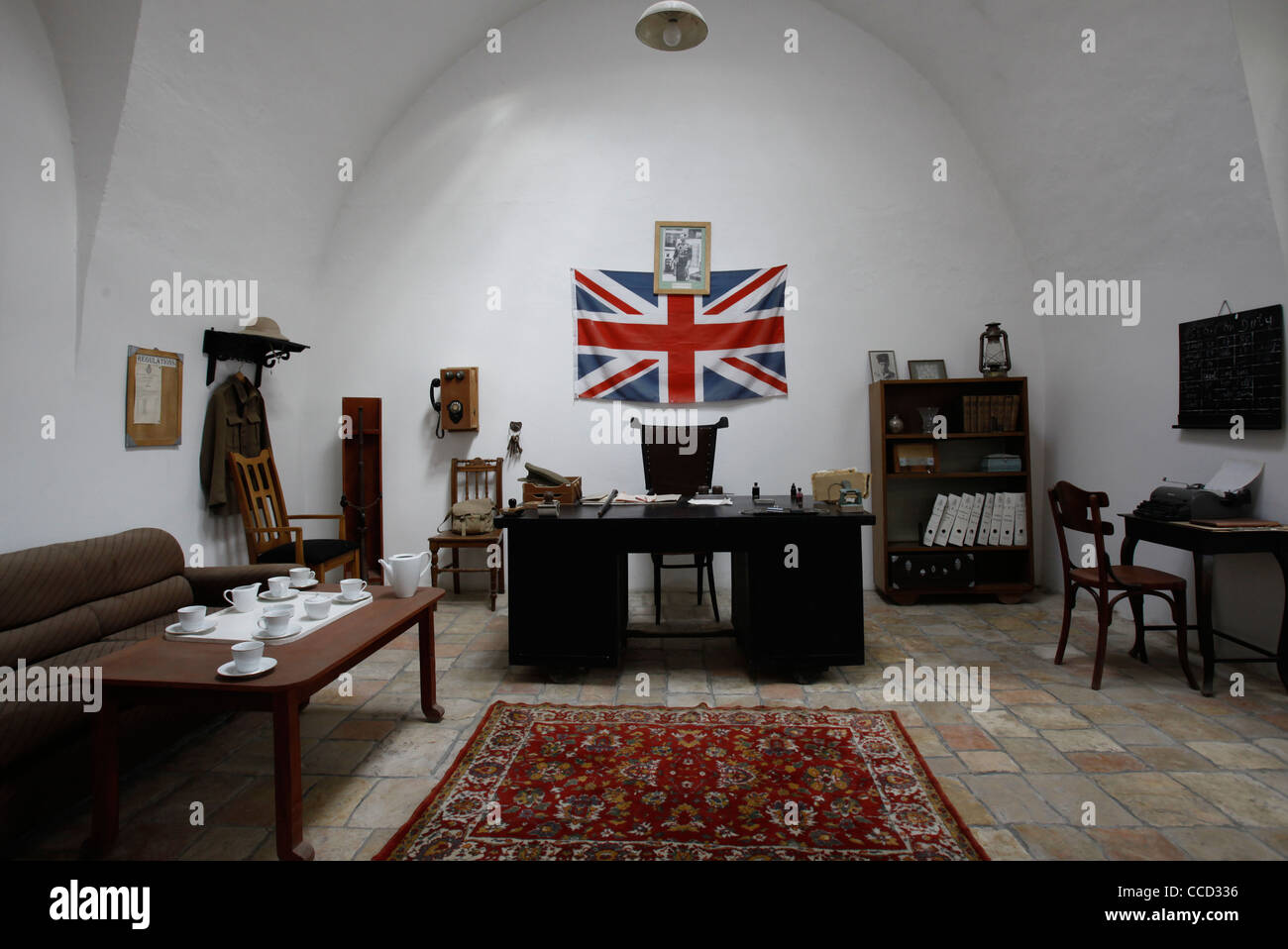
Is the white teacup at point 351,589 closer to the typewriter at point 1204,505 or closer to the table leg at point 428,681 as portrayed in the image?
the table leg at point 428,681

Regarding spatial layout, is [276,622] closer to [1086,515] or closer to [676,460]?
[676,460]

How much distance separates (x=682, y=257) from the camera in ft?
15.4

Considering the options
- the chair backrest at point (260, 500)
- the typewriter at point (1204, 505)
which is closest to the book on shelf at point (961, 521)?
the typewriter at point (1204, 505)

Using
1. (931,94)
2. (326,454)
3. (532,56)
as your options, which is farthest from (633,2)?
(326,454)

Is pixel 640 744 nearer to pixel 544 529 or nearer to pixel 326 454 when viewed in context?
pixel 544 529

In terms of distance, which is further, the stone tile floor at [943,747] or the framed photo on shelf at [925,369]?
the framed photo on shelf at [925,369]

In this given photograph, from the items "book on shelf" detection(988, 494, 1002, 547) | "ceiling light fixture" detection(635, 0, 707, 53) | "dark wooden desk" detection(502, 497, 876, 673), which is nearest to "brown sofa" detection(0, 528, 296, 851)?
"dark wooden desk" detection(502, 497, 876, 673)

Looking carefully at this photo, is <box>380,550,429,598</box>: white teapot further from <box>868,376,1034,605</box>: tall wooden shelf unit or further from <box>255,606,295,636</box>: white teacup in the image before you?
<box>868,376,1034,605</box>: tall wooden shelf unit

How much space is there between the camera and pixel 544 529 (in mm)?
2998

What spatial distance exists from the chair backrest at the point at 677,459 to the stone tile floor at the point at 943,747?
3.49 ft

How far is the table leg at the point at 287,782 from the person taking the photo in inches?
64.0

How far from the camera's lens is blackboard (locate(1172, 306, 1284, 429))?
288 centimetres

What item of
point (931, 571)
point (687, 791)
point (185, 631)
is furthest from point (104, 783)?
point (931, 571)

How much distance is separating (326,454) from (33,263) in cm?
230
